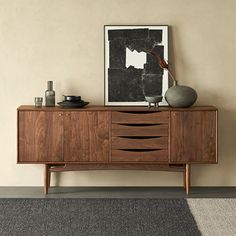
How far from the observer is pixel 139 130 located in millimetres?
5609

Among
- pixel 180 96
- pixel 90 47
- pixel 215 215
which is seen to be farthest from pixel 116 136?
pixel 215 215

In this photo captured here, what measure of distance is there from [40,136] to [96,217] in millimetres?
1092

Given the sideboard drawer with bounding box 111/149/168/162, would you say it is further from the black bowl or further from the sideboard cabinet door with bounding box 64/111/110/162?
the black bowl

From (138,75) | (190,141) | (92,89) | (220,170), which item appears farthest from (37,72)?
(220,170)

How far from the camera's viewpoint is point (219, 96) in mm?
5953

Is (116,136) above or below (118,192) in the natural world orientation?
above

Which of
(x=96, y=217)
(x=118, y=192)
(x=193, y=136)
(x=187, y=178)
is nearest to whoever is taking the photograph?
(x=96, y=217)

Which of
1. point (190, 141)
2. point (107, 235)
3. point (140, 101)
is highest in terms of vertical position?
point (140, 101)

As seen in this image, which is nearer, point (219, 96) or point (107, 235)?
point (107, 235)

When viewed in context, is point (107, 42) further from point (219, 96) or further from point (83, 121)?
point (219, 96)

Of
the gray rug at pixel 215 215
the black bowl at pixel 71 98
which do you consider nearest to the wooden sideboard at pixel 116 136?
the black bowl at pixel 71 98

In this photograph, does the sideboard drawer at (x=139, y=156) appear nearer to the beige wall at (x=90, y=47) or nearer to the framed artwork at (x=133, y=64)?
the framed artwork at (x=133, y=64)

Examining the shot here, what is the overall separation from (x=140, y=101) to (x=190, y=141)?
0.66 metres

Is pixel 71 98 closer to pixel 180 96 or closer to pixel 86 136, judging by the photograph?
pixel 86 136
